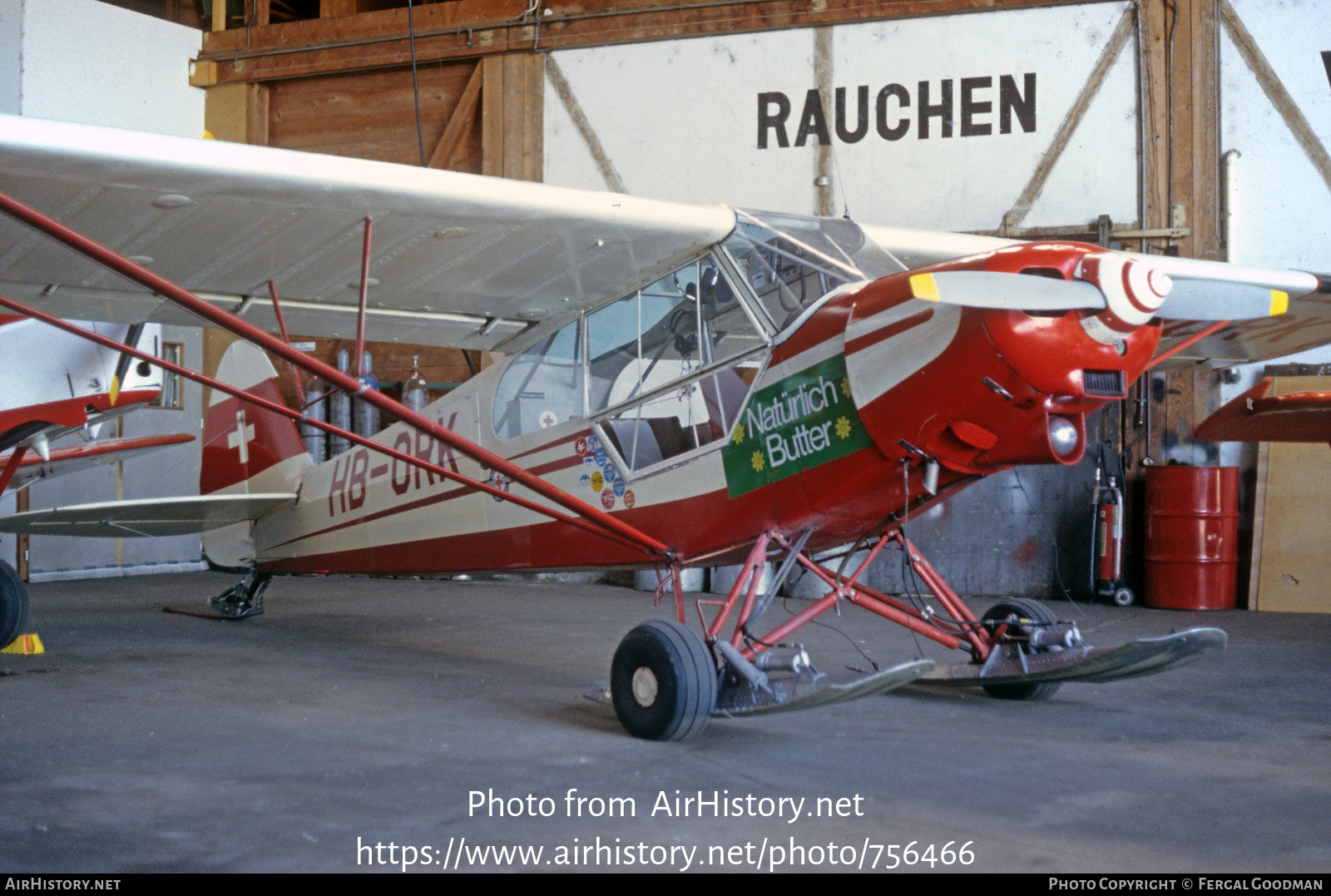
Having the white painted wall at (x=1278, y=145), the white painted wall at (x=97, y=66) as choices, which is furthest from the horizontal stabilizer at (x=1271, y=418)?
the white painted wall at (x=97, y=66)

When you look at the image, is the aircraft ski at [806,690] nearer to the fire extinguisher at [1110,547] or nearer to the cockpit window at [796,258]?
the cockpit window at [796,258]

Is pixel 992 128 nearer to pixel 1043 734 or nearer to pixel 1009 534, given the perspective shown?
pixel 1009 534

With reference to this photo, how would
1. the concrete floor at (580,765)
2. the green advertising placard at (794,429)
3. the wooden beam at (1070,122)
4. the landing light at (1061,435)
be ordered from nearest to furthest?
the concrete floor at (580,765)
the landing light at (1061,435)
the green advertising placard at (794,429)
the wooden beam at (1070,122)

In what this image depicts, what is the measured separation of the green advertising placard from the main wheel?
71 cm

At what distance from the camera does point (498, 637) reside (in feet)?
23.1

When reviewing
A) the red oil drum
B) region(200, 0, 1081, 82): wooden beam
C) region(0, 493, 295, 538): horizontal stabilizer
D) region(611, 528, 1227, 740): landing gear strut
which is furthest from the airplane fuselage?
region(200, 0, 1081, 82): wooden beam

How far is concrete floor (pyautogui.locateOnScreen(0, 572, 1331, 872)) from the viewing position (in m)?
2.72

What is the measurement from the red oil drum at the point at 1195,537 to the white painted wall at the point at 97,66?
10.7m

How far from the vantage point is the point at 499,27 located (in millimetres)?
12070

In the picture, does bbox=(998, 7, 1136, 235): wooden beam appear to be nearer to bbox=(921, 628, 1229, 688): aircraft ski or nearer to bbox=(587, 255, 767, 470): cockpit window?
Answer: bbox=(587, 255, 767, 470): cockpit window

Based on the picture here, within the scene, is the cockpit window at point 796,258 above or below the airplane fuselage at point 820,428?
above

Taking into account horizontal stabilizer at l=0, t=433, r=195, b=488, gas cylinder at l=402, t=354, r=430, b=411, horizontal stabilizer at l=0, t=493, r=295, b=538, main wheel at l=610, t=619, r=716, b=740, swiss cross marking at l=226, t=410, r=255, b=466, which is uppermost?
gas cylinder at l=402, t=354, r=430, b=411

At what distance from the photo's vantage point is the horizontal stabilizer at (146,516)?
623cm
